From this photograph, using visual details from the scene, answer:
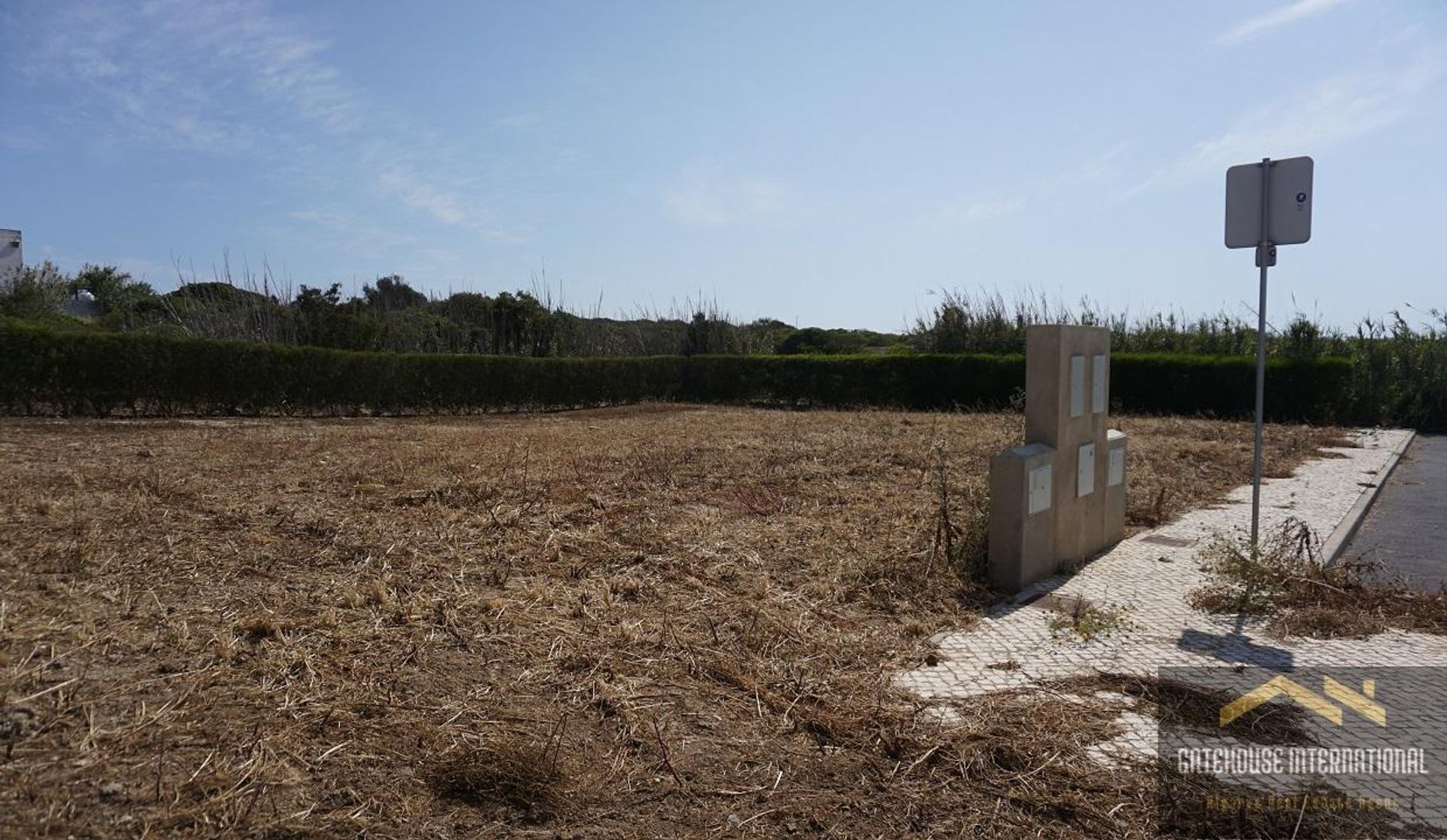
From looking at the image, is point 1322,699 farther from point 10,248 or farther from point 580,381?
point 10,248

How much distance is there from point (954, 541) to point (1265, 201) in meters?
2.82

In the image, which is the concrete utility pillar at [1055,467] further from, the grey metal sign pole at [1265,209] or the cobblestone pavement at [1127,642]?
the grey metal sign pole at [1265,209]

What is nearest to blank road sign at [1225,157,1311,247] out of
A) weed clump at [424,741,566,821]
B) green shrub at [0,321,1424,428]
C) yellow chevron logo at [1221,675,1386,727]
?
yellow chevron logo at [1221,675,1386,727]

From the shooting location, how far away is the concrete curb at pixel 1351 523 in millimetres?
6367

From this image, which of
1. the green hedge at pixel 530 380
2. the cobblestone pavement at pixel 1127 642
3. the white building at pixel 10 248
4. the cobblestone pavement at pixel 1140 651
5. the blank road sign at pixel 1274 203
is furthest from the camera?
the white building at pixel 10 248

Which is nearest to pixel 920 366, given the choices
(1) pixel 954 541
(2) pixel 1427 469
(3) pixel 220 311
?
(2) pixel 1427 469

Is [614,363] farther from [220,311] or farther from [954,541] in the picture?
[954,541]

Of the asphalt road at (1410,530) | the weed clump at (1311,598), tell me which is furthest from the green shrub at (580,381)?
the weed clump at (1311,598)

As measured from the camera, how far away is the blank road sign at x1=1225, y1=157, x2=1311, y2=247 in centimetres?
544

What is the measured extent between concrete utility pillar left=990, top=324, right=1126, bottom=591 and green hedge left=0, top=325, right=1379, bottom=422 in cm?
556

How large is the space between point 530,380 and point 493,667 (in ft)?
56.6

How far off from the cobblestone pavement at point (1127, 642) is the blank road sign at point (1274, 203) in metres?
2.10

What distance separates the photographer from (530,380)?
20297mm

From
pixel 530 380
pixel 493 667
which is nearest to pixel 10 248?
pixel 530 380
